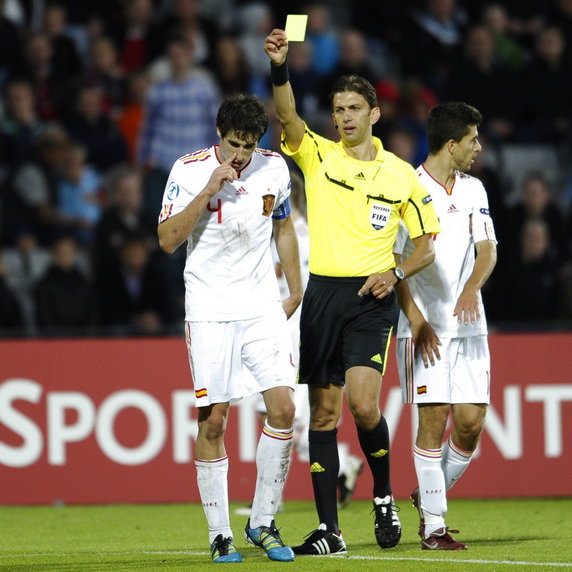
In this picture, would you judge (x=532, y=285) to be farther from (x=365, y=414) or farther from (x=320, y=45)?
(x=365, y=414)

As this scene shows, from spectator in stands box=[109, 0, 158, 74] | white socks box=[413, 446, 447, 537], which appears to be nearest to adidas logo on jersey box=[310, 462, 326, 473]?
white socks box=[413, 446, 447, 537]

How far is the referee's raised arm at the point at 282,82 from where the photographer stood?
7148 millimetres

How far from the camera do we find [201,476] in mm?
7160

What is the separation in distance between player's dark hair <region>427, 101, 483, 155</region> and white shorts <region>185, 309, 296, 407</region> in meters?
1.54

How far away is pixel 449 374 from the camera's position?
7629 mm

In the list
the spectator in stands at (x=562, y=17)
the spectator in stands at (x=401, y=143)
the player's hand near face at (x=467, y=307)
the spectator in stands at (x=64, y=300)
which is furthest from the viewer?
the spectator in stands at (x=562, y=17)

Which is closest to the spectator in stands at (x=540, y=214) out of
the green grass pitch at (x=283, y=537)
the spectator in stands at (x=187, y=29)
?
the green grass pitch at (x=283, y=537)

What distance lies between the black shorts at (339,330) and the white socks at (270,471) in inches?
15.4

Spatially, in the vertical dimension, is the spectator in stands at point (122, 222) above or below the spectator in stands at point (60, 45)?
below

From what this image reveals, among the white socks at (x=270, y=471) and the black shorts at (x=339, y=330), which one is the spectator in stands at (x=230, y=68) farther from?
the white socks at (x=270, y=471)

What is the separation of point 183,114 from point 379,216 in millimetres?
7293

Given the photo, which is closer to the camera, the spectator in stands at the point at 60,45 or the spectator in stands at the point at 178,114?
the spectator in stands at the point at 178,114

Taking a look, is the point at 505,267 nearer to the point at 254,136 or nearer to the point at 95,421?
the point at 95,421

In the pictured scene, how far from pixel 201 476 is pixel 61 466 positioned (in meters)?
4.24
